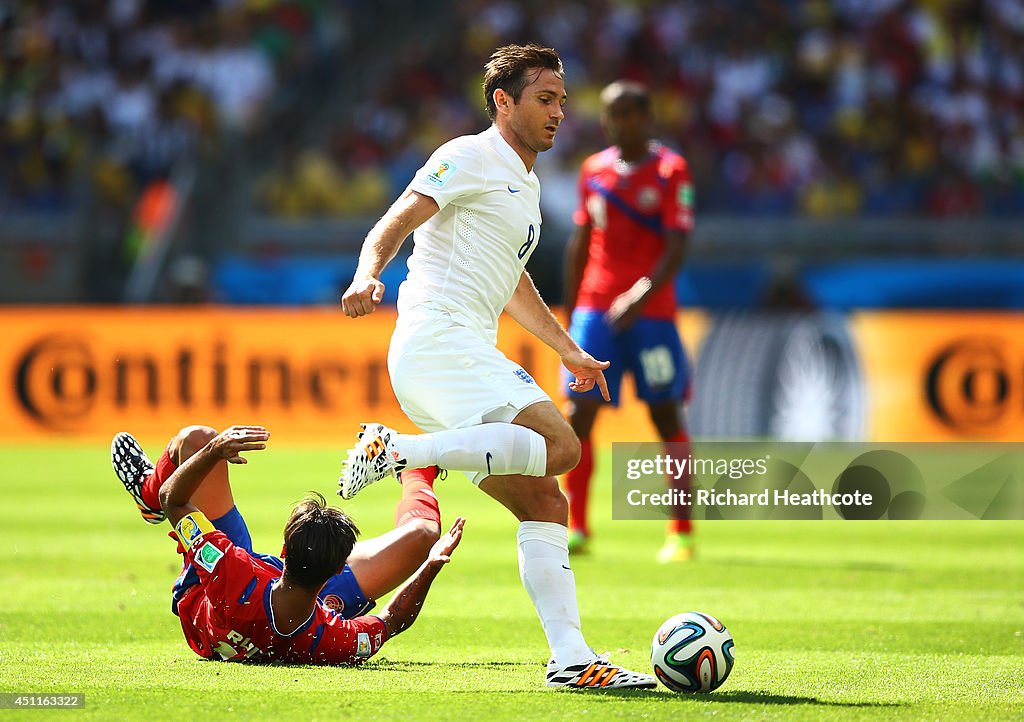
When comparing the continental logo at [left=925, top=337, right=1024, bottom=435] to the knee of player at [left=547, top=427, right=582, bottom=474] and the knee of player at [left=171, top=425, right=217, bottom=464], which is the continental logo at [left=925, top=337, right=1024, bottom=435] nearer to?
the knee of player at [left=547, top=427, right=582, bottom=474]

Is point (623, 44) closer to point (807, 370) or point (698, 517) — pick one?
point (807, 370)

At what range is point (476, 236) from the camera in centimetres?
566

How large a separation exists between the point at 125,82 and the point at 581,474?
1586 centimetres

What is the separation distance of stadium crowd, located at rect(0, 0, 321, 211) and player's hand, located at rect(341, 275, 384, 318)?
16692mm

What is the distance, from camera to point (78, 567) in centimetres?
870

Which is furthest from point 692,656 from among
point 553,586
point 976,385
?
point 976,385

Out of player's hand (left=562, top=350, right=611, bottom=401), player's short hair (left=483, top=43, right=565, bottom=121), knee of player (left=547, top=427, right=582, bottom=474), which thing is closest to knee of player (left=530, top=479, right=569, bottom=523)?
knee of player (left=547, top=427, right=582, bottom=474)

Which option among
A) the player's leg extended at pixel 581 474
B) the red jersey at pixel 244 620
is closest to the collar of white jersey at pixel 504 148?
the red jersey at pixel 244 620

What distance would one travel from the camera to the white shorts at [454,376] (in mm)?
5449

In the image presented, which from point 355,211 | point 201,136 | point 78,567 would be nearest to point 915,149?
point 355,211

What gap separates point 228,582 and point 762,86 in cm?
1821

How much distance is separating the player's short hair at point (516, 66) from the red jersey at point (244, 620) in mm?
2005

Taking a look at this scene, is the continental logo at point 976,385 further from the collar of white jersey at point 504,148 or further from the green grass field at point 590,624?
the collar of white jersey at point 504,148

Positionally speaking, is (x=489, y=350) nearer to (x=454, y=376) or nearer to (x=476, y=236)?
(x=454, y=376)
